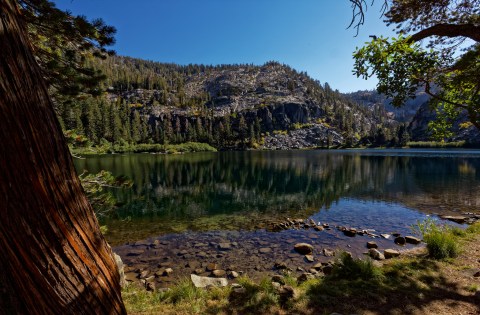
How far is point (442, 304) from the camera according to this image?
18.6ft

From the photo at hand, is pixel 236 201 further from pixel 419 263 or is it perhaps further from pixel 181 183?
pixel 419 263

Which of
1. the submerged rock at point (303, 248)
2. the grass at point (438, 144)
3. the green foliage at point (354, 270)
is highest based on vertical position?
the green foliage at point (354, 270)

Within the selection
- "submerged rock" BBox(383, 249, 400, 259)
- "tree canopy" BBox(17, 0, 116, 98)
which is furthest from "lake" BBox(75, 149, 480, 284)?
"tree canopy" BBox(17, 0, 116, 98)

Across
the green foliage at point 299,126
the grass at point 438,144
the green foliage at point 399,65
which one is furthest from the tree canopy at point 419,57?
the green foliage at point 299,126

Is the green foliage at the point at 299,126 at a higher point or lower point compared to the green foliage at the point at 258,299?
higher

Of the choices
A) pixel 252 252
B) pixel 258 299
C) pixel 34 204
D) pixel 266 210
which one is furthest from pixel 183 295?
pixel 266 210

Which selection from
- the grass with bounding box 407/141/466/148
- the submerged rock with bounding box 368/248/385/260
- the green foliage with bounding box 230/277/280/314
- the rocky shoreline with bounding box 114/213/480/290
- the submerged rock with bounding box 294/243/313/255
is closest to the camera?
the green foliage with bounding box 230/277/280/314

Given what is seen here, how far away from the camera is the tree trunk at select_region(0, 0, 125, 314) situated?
1796 millimetres

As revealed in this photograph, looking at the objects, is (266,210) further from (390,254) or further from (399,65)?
(399,65)

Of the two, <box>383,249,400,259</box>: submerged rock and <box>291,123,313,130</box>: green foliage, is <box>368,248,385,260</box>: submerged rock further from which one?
<box>291,123,313,130</box>: green foliage

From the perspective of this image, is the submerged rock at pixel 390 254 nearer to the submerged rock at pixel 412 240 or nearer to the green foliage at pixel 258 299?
the submerged rock at pixel 412 240

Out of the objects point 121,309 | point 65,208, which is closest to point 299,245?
point 121,309

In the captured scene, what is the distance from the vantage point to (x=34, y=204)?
6.10 feet

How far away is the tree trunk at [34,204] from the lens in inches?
70.7
